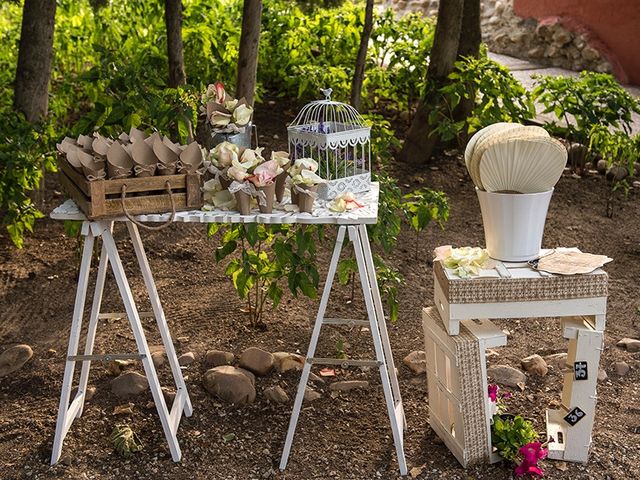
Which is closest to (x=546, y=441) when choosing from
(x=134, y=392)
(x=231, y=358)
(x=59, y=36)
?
(x=231, y=358)

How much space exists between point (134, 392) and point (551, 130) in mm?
3847

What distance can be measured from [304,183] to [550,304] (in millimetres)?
1000

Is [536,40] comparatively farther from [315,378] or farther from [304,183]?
[304,183]

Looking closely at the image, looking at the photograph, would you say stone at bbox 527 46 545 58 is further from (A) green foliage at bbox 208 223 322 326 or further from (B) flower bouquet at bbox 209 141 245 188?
(B) flower bouquet at bbox 209 141 245 188

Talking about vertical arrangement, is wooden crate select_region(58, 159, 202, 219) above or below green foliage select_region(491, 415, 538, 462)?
above

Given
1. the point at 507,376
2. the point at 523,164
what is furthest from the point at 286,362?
the point at 523,164

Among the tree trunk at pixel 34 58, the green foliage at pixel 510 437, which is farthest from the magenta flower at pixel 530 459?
the tree trunk at pixel 34 58

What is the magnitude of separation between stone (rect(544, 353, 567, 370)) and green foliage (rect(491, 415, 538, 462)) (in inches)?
35.0

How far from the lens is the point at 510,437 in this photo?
374 cm

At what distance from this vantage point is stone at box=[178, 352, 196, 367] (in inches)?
178

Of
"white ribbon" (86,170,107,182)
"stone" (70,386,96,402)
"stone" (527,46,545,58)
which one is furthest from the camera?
"stone" (527,46,545,58)

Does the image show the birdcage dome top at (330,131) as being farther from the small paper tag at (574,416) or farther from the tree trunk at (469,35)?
the tree trunk at (469,35)

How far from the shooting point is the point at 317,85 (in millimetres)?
7109

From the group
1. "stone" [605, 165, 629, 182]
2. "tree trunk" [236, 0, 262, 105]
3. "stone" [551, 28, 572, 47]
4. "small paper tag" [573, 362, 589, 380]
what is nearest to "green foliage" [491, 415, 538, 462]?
"small paper tag" [573, 362, 589, 380]
